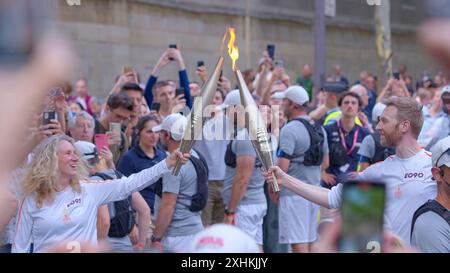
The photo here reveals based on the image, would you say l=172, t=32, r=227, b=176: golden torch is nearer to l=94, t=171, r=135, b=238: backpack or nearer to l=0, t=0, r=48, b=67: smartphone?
l=94, t=171, r=135, b=238: backpack

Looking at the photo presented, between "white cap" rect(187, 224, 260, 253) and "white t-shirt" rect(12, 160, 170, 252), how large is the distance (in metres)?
2.66

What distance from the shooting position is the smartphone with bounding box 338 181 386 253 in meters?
1.88

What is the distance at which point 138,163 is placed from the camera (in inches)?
289

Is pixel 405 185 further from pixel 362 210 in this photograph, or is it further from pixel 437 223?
pixel 362 210

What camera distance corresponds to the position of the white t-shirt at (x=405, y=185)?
208 inches

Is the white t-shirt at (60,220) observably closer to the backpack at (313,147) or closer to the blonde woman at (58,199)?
the blonde woman at (58,199)

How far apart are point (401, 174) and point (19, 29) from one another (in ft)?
14.6

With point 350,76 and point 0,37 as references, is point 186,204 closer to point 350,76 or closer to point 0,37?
point 0,37

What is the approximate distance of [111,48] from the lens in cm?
1756

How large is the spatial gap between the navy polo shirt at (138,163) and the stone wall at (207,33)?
5.59m

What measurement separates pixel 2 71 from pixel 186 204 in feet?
18.7
